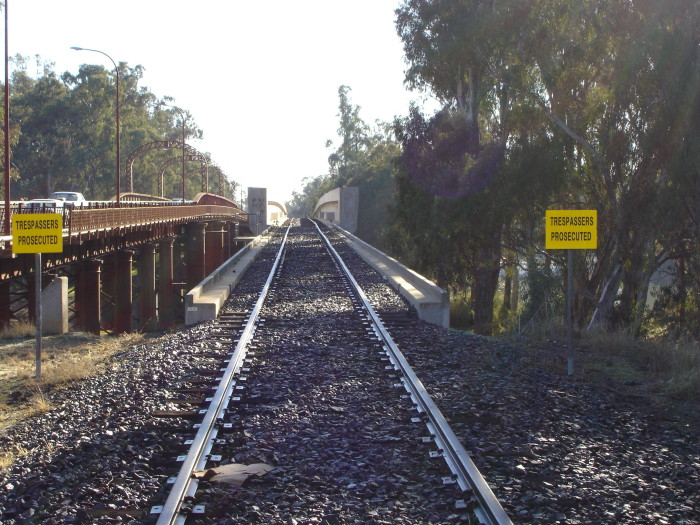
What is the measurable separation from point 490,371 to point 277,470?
460 cm

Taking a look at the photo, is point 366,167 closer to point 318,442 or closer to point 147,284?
point 147,284

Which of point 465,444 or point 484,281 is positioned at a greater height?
point 465,444

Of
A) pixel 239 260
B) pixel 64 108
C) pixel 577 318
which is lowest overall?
pixel 577 318

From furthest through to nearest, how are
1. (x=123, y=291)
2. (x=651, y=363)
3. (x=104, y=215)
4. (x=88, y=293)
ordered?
(x=123, y=291)
(x=88, y=293)
(x=104, y=215)
(x=651, y=363)

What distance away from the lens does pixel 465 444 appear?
6.70 metres

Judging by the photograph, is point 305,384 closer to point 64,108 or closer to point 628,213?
point 628,213

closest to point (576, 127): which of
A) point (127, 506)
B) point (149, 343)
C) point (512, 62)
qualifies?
point (512, 62)

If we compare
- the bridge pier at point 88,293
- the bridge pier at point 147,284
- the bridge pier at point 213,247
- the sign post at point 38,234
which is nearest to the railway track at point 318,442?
the sign post at point 38,234

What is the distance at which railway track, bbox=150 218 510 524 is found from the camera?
533 centimetres

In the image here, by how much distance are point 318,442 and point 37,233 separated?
18.4ft

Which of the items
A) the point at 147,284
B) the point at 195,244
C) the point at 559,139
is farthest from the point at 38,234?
the point at 195,244

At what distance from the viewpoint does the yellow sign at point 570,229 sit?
10.2 meters

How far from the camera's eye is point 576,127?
89.5 feet

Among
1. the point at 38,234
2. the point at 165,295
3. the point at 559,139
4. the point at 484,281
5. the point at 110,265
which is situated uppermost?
the point at 559,139
